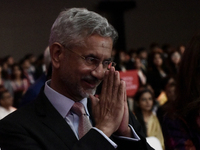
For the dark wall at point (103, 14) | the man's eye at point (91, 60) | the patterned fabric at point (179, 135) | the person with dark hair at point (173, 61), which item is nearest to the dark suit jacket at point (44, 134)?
the man's eye at point (91, 60)

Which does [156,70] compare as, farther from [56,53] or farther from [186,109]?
[56,53]

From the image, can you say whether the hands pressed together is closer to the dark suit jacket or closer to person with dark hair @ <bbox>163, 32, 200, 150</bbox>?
the dark suit jacket

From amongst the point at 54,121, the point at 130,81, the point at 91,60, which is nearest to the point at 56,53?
the point at 91,60

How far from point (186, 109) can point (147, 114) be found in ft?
8.67

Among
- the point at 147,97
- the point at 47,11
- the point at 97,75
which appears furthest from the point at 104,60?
the point at 47,11

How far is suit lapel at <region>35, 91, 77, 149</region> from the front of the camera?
57.4 inches

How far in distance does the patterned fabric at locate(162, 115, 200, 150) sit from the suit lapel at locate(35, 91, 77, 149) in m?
0.69

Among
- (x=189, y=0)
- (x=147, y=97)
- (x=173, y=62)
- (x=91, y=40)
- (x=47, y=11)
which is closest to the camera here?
(x=91, y=40)

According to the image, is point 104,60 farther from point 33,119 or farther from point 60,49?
point 33,119

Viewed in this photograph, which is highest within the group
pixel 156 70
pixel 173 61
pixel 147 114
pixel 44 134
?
pixel 44 134

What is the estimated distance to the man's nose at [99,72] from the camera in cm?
150

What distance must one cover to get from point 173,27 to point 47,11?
4.70 m

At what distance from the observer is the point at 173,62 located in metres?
6.86

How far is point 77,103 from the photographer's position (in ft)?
5.22
